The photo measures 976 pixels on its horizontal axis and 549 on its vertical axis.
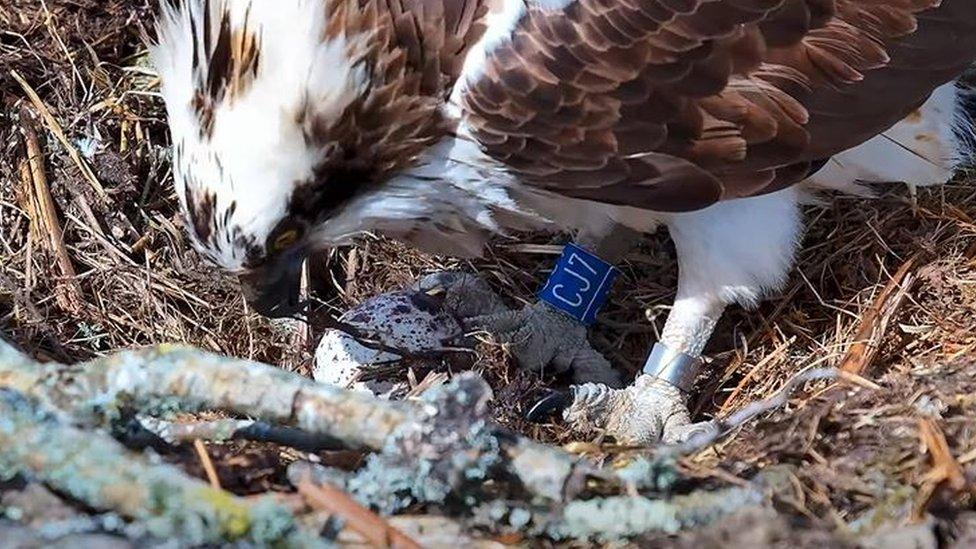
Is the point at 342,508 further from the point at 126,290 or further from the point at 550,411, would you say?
the point at 126,290

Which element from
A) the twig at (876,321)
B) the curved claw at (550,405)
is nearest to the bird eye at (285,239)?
the curved claw at (550,405)

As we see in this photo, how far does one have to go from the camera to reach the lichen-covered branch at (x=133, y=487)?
1.36m

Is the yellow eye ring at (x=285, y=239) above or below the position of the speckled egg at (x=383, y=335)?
above

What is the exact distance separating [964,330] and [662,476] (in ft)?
4.36

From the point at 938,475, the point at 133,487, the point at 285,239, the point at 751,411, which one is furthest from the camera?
the point at 285,239

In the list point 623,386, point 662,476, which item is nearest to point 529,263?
point 623,386

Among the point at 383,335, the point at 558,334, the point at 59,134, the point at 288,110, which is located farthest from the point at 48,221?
the point at 558,334

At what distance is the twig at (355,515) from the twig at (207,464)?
124 millimetres

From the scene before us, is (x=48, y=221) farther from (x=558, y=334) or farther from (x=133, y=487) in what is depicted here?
(x=133, y=487)

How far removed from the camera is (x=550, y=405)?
285cm

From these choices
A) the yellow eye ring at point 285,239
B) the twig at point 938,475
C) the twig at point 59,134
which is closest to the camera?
the twig at point 938,475

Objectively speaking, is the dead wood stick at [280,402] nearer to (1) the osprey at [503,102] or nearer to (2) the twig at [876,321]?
(1) the osprey at [503,102]

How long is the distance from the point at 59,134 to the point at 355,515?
2.18 metres

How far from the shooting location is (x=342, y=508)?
1428mm
